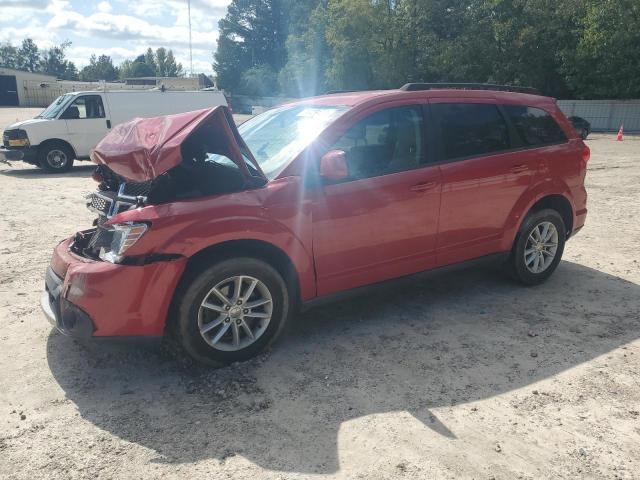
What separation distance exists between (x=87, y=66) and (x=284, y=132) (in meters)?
138

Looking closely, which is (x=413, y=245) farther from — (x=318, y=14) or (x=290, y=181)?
(x=318, y=14)

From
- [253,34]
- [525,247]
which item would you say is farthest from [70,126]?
[253,34]

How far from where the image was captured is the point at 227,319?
354cm

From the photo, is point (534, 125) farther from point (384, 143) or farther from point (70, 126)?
point (70, 126)

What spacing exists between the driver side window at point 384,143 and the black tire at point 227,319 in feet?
3.40

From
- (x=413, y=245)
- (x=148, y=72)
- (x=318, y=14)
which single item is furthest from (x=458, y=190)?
(x=148, y=72)

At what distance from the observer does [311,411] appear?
10.3 ft

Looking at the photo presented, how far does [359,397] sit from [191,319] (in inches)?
46.8

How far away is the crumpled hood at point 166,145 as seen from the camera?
11.1ft

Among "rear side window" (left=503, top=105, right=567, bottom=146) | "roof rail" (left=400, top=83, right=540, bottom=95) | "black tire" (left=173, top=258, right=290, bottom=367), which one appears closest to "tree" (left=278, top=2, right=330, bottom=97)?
"roof rail" (left=400, top=83, right=540, bottom=95)

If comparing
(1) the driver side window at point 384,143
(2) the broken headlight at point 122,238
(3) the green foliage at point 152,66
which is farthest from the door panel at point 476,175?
(3) the green foliage at point 152,66

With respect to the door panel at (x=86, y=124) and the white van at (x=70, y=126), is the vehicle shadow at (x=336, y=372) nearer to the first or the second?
the white van at (x=70, y=126)

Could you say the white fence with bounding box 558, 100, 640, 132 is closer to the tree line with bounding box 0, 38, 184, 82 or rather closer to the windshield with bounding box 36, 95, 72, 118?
the windshield with bounding box 36, 95, 72, 118

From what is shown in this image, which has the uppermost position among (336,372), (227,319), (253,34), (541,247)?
(253,34)
